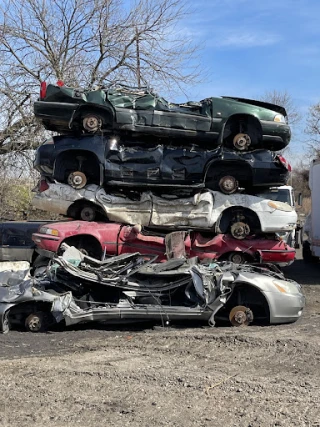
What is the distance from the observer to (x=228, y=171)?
9.71 m

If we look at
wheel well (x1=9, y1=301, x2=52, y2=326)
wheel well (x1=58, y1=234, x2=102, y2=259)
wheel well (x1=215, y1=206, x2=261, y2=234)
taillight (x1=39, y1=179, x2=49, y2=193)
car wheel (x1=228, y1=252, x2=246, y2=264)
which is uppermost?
taillight (x1=39, y1=179, x2=49, y2=193)

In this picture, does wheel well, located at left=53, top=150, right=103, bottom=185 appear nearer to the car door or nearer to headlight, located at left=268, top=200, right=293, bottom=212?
the car door

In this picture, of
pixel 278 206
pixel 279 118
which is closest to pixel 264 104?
pixel 279 118

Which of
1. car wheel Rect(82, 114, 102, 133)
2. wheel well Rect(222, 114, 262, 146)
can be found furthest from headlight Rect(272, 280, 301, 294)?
car wheel Rect(82, 114, 102, 133)

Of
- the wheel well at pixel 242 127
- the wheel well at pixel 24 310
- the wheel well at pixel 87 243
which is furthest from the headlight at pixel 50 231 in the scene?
the wheel well at pixel 242 127

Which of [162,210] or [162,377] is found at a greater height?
[162,210]

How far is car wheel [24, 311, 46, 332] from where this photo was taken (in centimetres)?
692

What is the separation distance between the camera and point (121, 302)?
277 inches

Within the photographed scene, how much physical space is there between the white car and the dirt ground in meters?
2.65

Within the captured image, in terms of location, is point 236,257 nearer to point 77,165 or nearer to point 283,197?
point 77,165

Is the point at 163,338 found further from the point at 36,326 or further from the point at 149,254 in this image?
the point at 149,254

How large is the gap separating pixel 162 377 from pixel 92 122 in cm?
570

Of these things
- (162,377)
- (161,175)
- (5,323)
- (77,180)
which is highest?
(161,175)

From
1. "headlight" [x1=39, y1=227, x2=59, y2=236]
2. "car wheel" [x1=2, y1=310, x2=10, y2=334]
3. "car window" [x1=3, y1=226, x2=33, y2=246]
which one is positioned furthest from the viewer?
"car window" [x1=3, y1=226, x2=33, y2=246]
